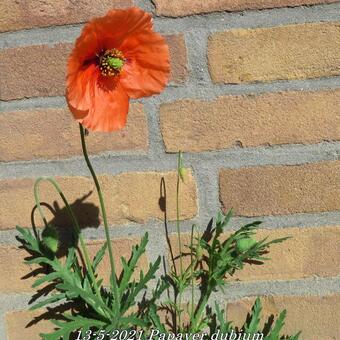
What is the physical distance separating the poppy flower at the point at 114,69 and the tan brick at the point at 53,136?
124 mm

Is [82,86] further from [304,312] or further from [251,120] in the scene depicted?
[304,312]

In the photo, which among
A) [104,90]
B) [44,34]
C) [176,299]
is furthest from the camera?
[176,299]

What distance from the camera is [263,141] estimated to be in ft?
2.27

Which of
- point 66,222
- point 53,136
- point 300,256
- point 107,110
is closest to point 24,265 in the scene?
point 66,222

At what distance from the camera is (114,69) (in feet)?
1.76

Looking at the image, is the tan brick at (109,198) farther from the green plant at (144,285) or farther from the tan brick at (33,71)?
the tan brick at (33,71)

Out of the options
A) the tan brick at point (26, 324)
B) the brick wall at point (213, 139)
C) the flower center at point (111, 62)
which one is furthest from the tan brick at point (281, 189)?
the tan brick at point (26, 324)

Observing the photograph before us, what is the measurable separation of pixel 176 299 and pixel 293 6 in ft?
1.60

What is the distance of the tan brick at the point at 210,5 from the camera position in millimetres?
638

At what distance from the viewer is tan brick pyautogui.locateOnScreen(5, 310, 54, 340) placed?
773mm

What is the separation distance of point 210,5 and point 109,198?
32 cm

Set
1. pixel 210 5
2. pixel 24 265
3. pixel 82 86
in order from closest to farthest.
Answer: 1. pixel 82 86
2. pixel 210 5
3. pixel 24 265

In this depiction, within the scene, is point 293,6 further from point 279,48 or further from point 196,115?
point 196,115

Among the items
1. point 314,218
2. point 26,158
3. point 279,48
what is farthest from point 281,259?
point 26,158
